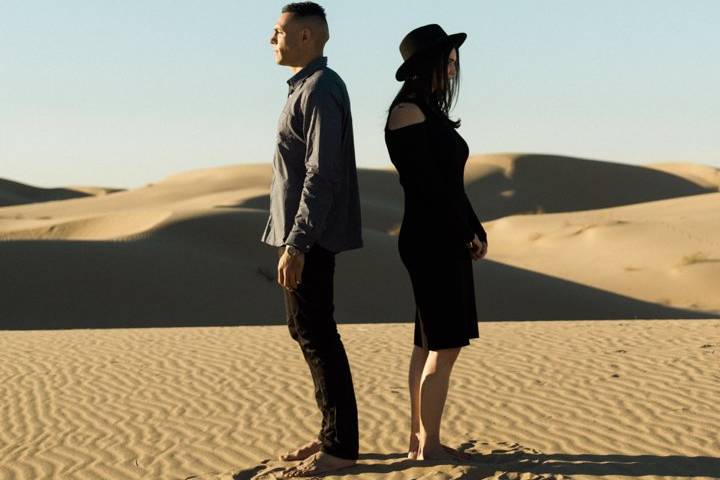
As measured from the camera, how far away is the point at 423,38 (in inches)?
208

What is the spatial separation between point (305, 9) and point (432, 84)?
0.65 meters

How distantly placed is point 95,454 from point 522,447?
7.44 ft

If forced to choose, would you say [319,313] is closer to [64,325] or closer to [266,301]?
[64,325]

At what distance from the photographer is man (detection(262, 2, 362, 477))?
504 centimetres

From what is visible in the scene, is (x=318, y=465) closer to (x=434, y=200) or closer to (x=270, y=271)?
(x=434, y=200)

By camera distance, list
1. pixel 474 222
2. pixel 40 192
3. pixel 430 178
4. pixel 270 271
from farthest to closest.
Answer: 1. pixel 40 192
2. pixel 270 271
3. pixel 474 222
4. pixel 430 178

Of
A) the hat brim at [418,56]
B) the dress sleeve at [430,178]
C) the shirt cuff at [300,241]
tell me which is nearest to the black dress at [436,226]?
the dress sleeve at [430,178]

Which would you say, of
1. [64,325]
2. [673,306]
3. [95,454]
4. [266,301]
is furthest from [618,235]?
[95,454]

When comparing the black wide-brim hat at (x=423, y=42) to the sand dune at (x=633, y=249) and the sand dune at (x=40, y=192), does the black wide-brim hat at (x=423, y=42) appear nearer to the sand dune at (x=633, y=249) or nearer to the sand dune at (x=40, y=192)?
the sand dune at (x=633, y=249)

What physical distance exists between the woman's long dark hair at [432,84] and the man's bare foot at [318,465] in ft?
5.28

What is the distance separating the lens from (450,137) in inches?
207

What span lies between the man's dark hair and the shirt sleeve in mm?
381

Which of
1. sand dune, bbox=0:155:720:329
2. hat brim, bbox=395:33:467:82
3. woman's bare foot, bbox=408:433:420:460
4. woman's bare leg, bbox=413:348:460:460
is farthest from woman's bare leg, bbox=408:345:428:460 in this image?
sand dune, bbox=0:155:720:329

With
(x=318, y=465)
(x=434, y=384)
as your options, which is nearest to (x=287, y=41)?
(x=434, y=384)
